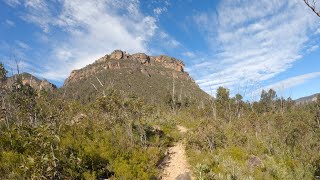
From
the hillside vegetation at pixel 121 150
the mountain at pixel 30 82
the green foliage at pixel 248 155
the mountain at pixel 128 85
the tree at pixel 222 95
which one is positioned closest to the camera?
the hillside vegetation at pixel 121 150

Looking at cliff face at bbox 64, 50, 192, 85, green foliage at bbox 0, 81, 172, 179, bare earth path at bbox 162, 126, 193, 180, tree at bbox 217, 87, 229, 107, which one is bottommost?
bare earth path at bbox 162, 126, 193, 180

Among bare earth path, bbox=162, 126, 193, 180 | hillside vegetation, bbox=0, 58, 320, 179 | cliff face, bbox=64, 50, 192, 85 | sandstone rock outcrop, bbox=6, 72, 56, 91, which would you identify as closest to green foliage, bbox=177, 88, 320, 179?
hillside vegetation, bbox=0, 58, 320, 179

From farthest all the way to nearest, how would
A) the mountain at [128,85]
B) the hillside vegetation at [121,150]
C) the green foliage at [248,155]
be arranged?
the mountain at [128,85], the green foliage at [248,155], the hillside vegetation at [121,150]

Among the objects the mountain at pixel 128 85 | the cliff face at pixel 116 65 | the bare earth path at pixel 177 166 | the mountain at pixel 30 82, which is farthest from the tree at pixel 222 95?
the cliff face at pixel 116 65

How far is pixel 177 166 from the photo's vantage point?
62.9 feet

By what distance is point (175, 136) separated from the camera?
2633 centimetres

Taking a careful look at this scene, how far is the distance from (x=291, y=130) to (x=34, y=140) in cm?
2533

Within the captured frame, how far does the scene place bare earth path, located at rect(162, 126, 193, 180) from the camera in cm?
1717

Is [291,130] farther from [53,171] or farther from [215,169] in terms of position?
[53,171]

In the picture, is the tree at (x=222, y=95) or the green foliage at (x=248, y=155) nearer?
the green foliage at (x=248, y=155)

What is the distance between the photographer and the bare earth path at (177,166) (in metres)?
17.2

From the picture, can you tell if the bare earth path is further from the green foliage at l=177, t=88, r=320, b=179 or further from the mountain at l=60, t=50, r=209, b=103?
the mountain at l=60, t=50, r=209, b=103

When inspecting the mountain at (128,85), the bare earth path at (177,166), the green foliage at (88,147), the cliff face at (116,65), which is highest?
the cliff face at (116,65)

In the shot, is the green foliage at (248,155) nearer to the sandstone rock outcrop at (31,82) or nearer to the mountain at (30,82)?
the mountain at (30,82)
